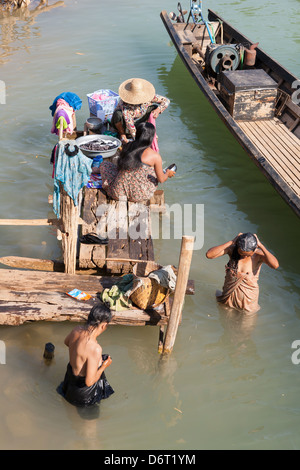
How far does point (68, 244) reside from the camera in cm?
548

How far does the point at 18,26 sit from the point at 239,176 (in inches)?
441

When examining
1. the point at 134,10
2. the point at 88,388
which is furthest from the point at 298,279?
the point at 134,10

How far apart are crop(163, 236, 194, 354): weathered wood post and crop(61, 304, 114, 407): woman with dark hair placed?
754mm

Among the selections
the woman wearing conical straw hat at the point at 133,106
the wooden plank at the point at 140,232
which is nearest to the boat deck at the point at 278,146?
the woman wearing conical straw hat at the point at 133,106

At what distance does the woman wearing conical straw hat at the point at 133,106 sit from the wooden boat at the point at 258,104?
4.79 ft

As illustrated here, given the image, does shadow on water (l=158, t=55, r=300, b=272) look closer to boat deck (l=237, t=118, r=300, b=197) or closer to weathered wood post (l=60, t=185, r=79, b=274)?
boat deck (l=237, t=118, r=300, b=197)

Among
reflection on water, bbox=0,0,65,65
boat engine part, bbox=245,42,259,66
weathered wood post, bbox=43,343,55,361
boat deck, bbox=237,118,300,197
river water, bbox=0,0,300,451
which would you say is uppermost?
boat engine part, bbox=245,42,259,66

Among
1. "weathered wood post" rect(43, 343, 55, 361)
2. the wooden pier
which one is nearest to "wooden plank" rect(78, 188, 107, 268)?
the wooden pier

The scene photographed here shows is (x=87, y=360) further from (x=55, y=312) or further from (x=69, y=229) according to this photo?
(x=69, y=229)

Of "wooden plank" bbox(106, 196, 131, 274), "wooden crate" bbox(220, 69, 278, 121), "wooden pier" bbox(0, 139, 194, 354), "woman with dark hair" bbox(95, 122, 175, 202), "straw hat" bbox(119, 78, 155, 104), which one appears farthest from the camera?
"wooden crate" bbox(220, 69, 278, 121)

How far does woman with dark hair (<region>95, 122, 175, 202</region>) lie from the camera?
6.34 meters

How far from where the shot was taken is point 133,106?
764cm
